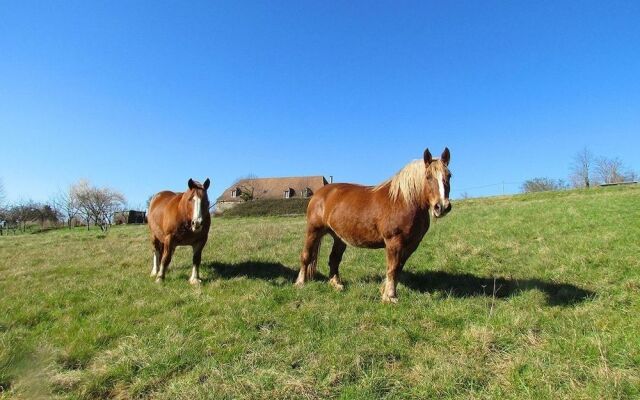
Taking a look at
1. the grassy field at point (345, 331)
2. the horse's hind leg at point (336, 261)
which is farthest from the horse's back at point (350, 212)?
the grassy field at point (345, 331)

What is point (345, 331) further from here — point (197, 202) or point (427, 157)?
point (197, 202)

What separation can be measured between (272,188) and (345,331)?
76.7 m

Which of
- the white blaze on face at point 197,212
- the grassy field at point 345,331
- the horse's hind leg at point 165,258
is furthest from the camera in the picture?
the horse's hind leg at point 165,258

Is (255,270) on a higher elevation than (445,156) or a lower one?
lower

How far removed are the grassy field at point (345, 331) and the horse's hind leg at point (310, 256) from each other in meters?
0.54

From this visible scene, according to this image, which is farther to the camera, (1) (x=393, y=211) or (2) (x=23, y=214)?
(2) (x=23, y=214)

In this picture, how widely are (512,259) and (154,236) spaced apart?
9.07 meters

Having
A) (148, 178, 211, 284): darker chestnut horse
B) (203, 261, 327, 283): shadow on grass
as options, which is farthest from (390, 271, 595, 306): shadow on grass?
(148, 178, 211, 284): darker chestnut horse

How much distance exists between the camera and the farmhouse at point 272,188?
260 ft

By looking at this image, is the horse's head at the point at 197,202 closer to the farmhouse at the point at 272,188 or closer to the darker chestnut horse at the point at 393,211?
the darker chestnut horse at the point at 393,211

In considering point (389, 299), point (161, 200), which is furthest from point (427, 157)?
point (161, 200)

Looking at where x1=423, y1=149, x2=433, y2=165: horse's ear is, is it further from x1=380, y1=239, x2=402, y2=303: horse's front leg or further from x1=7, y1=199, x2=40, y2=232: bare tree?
x1=7, y1=199, x2=40, y2=232: bare tree

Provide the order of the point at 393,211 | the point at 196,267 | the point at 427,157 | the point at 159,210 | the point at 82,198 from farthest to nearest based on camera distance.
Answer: the point at 82,198 < the point at 159,210 < the point at 196,267 < the point at 393,211 < the point at 427,157

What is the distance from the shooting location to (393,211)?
277 inches
